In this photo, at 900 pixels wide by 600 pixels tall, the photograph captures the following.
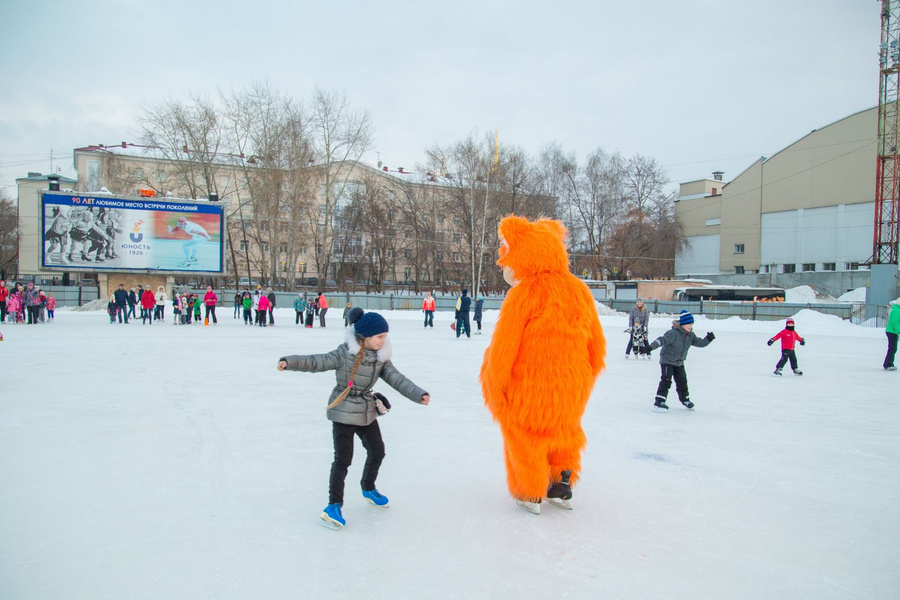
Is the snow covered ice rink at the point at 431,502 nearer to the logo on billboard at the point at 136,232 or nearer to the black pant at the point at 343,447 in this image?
the black pant at the point at 343,447

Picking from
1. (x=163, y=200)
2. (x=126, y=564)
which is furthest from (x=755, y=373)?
(x=163, y=200)

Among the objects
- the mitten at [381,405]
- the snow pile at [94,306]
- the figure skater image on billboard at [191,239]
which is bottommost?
the snow pile at [94,306]

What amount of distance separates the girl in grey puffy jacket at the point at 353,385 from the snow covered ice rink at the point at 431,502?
331 millimetres

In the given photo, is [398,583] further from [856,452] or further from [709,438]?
[856,452]

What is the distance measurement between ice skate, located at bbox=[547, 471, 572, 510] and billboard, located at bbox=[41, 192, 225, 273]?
2989cm

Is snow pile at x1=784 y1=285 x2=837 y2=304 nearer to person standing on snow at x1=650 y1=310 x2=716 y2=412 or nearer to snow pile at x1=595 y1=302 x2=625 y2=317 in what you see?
snow pile at x1=595 y1=302 x2=625 y2=317

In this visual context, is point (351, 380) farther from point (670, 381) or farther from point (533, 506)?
point (670, 381)

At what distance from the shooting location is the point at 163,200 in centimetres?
3011

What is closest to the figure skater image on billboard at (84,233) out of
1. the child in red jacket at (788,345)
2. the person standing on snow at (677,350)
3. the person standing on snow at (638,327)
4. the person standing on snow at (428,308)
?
the person standing on snow at (428,308)

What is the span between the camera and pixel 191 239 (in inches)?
1204

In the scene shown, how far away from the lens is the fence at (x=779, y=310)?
79.9 feet

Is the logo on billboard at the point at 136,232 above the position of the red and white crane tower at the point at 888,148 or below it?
below

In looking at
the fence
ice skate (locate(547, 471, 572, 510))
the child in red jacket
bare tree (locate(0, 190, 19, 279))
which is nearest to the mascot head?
ice skate (locate(547, 471, 572, 510))

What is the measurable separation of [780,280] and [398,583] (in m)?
44.8
